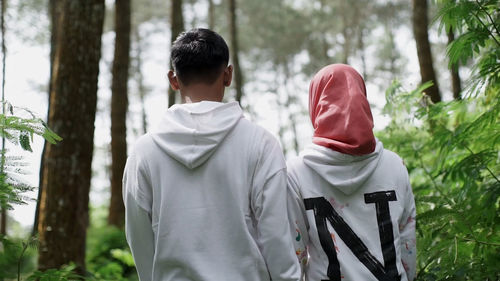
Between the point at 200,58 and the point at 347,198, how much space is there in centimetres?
114

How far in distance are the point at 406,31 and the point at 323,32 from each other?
5.76 metres

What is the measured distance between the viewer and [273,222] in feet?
8.39

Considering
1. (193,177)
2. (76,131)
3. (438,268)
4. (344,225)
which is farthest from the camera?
(76,131)

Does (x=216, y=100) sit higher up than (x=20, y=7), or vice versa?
(x=20, y=7)

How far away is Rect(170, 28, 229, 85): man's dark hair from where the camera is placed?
107 inches

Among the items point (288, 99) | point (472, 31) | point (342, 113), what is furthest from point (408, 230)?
point (288, 99)

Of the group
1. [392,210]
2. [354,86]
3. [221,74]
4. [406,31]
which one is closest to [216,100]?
[221,74]

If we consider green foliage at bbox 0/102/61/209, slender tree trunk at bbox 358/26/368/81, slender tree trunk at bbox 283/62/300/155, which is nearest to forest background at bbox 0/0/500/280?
green foliage at bbox 0/102/61/209

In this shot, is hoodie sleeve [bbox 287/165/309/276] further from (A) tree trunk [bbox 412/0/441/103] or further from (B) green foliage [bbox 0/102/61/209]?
(A) tree trunk [bbox 412/0/441/103]

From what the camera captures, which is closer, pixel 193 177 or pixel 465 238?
pixel 193 177

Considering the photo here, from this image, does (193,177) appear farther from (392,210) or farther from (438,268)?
(438,268)

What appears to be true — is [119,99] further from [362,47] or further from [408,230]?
[362,47]

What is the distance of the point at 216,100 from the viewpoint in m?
2.75

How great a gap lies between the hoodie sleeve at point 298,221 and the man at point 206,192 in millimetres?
A: 346
